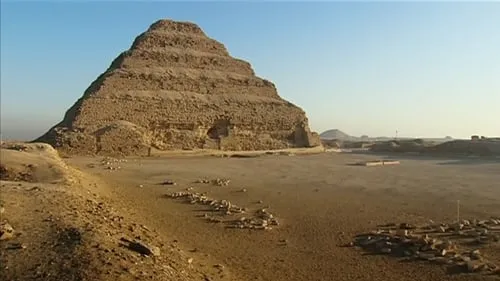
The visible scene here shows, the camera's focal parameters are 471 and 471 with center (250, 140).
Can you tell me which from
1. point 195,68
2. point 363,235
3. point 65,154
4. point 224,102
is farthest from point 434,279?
point 195,68

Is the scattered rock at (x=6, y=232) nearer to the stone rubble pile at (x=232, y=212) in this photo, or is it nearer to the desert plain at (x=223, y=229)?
the desert plain at (x=223, y=229)

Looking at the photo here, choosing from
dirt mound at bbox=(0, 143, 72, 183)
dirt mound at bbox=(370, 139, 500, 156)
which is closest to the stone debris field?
dirt mound at bbox=(0, 143, 72, 183)

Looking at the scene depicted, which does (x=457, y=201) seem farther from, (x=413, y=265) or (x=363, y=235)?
(x=413, y=265)

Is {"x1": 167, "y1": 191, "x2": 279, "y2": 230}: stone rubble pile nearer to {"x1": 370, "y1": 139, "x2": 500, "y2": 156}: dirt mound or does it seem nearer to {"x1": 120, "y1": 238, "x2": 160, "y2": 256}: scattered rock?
{"x1": 120, "y1": 238, "x2": 160, "y2": 256}: scattered rock

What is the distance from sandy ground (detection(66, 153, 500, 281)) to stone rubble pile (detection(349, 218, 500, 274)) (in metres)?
0.30

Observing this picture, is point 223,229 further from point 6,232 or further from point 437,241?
point 6,232

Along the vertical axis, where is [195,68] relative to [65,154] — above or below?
above

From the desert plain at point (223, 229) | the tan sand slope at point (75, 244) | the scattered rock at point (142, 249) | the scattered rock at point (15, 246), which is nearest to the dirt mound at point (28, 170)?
the desert plain at point (223, 229)

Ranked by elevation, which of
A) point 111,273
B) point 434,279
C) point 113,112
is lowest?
point 434,279

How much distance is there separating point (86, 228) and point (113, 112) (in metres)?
31.9

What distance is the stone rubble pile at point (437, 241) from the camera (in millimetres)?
7746

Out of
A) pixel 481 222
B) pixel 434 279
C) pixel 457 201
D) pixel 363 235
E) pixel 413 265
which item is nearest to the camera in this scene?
pixel 434 279

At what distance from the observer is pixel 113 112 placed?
1485 inches

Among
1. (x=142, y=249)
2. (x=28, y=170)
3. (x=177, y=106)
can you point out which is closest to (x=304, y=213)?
(x=142, y=249)
